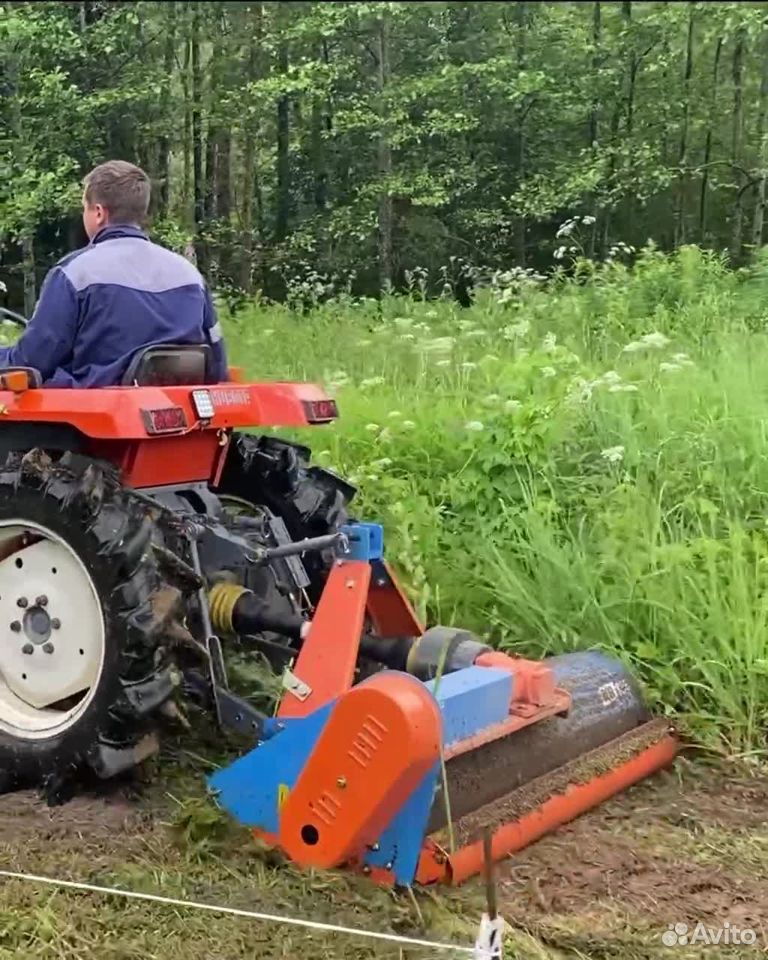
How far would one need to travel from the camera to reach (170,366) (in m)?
3.46

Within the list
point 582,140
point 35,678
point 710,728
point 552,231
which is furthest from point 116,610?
point 582,140

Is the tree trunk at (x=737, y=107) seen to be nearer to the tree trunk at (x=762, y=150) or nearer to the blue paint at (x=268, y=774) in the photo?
the tree trunk at (x=762, y=150)

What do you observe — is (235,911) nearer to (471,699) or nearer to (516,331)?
(471,699)

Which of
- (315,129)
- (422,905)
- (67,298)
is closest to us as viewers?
(422,905)

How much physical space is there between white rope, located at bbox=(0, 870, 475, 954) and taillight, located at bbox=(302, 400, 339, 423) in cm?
154

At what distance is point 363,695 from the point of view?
8.63 feet

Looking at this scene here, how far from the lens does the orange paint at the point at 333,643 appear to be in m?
2.85

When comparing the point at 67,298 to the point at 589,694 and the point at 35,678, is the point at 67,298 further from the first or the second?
the point at 589,694

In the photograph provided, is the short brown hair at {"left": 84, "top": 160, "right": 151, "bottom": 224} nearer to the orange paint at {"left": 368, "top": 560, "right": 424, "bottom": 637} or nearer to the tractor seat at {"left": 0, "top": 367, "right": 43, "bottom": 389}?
the tractor seat at {"left": 0, "top": 367, "right": 43, "bottom": 389}

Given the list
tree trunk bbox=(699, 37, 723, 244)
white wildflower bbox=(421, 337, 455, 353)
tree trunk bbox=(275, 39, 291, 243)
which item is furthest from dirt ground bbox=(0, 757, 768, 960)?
tree trunk bbox=(699, 37, 723, 244)

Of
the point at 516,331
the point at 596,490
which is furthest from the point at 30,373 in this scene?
the point at 516,331

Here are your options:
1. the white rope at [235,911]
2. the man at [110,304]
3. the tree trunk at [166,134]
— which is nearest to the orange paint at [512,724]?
the white rope at [235,911]

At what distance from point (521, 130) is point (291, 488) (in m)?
13.7

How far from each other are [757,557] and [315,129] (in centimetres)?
1320
